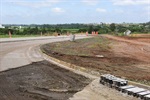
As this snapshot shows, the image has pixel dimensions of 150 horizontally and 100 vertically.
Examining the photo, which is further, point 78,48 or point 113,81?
point 78,48

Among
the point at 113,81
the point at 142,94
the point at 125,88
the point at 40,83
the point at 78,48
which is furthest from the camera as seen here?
the point at 78,48

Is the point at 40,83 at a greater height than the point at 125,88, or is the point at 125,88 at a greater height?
the point at 125,88

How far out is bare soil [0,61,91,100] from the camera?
1108 centimetres

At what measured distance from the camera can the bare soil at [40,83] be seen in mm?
11078

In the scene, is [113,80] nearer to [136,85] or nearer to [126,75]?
[136,85]

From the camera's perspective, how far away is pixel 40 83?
13164mm

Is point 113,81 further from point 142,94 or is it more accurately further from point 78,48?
point 78,48

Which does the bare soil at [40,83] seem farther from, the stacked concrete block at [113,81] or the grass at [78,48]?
the grass at [78,48]

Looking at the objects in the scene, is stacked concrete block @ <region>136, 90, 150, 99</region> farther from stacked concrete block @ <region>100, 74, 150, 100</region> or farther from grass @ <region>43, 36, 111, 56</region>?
grass @ <region>43, 36, 111, 56</region>

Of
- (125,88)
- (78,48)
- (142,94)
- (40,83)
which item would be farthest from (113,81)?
(78,48)

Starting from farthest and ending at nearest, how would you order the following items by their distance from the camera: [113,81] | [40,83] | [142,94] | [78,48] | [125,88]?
1. [78,48]
2. [40,83]
3. [113,81]
4. [125,88]
5. [142,94]

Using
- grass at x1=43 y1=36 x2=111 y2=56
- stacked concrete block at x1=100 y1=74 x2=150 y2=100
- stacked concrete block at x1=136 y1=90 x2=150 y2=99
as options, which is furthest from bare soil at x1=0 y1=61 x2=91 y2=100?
grass at x1=43 y1=36 x2=111 y2=56

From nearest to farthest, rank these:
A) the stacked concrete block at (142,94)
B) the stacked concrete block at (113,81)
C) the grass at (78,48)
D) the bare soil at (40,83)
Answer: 1. the stacked concrete block at (142,94)
2. the bare soil at (40,83)
3. the stacked concrete block at (113,81)
4. the grass at (78,48)

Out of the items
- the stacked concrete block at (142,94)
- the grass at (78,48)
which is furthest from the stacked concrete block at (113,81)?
the grass at (78,48)
